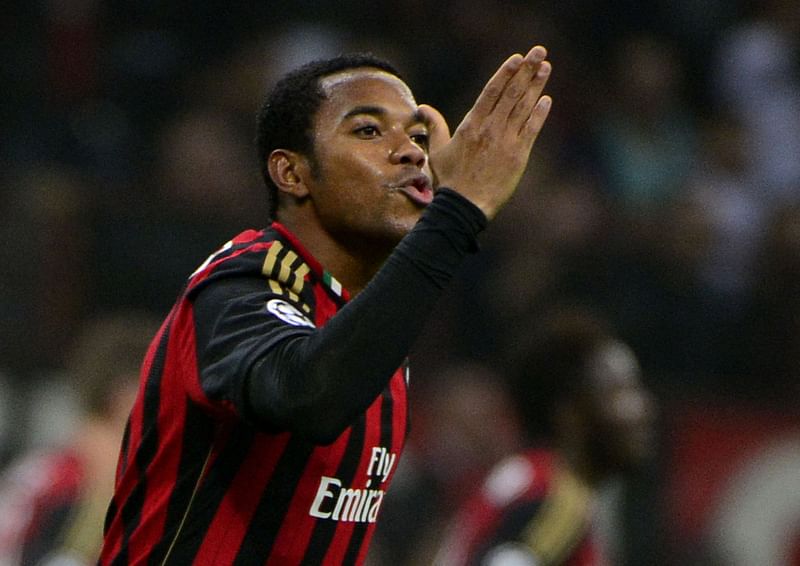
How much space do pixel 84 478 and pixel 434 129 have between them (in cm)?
269

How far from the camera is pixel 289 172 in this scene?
321cm

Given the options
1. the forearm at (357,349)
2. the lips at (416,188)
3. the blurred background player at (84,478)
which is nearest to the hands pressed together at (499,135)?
the forearm at (357,349)

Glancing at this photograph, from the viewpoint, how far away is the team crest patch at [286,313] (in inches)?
108

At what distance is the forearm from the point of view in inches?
100

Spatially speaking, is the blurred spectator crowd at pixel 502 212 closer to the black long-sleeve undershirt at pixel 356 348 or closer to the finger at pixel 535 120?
the finger at pixel 535 120

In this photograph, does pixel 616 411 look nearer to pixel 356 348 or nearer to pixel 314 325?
pixel 314 325

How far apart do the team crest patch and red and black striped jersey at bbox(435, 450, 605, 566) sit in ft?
5.78

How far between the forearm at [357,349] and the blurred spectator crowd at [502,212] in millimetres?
4326

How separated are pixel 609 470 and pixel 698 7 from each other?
479 cm

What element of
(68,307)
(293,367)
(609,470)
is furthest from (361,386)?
(68,307)

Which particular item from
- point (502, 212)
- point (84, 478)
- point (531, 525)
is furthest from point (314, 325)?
point (502, 212)

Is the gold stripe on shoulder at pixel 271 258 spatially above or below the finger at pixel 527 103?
below

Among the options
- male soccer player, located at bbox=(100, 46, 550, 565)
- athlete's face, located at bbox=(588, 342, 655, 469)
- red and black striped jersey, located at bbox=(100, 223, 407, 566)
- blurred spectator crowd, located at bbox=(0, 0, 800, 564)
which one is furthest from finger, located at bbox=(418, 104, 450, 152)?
blurred spectator crowd, located at bbox=(0, 0, 800, 564)

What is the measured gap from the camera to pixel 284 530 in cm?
295
